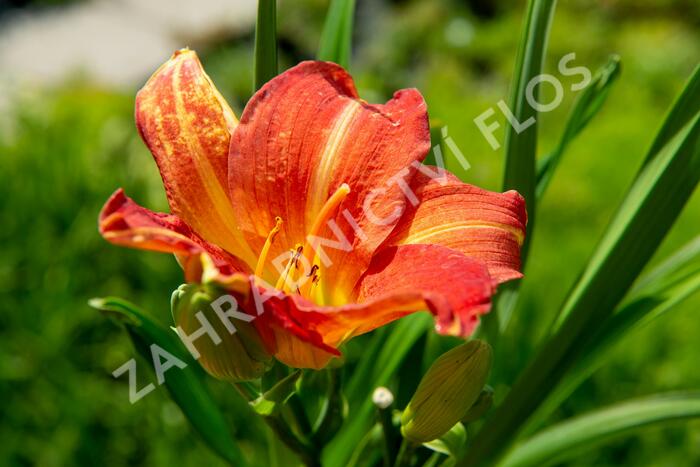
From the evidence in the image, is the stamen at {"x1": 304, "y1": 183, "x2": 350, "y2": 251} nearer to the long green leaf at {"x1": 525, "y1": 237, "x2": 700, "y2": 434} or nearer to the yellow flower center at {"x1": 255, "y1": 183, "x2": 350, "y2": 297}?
the yellow flower center at {"x1": 255, "y1": 183, "x2": 350, "y2": 297}

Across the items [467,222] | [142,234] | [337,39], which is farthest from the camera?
[337,39]

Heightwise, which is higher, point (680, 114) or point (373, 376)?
point (680, 114)

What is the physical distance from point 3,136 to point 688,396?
1745 mm

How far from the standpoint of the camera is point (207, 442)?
0.70 meters

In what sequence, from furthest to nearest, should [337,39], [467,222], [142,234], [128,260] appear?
[128,260], [337,39], [467,222], [142,234]

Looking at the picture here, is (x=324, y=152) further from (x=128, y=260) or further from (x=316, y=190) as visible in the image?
(x=128, y=260)

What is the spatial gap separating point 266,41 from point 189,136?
0.11 meters

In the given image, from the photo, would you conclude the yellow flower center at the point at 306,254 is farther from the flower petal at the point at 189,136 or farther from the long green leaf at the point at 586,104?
the long green leaf at the point at 586,104

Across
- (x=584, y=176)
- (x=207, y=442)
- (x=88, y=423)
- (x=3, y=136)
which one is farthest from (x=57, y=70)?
(x=207, y=442)

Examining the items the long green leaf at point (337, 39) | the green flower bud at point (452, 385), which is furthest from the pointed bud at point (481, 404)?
the long green leaf at point (337, 39)

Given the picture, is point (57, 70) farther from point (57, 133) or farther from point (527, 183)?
point (527, 183)

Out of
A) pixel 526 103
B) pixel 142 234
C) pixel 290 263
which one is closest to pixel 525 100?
pixel 526 103

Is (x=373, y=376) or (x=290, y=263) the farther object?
(x=373, y=376)

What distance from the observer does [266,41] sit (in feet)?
2.09
